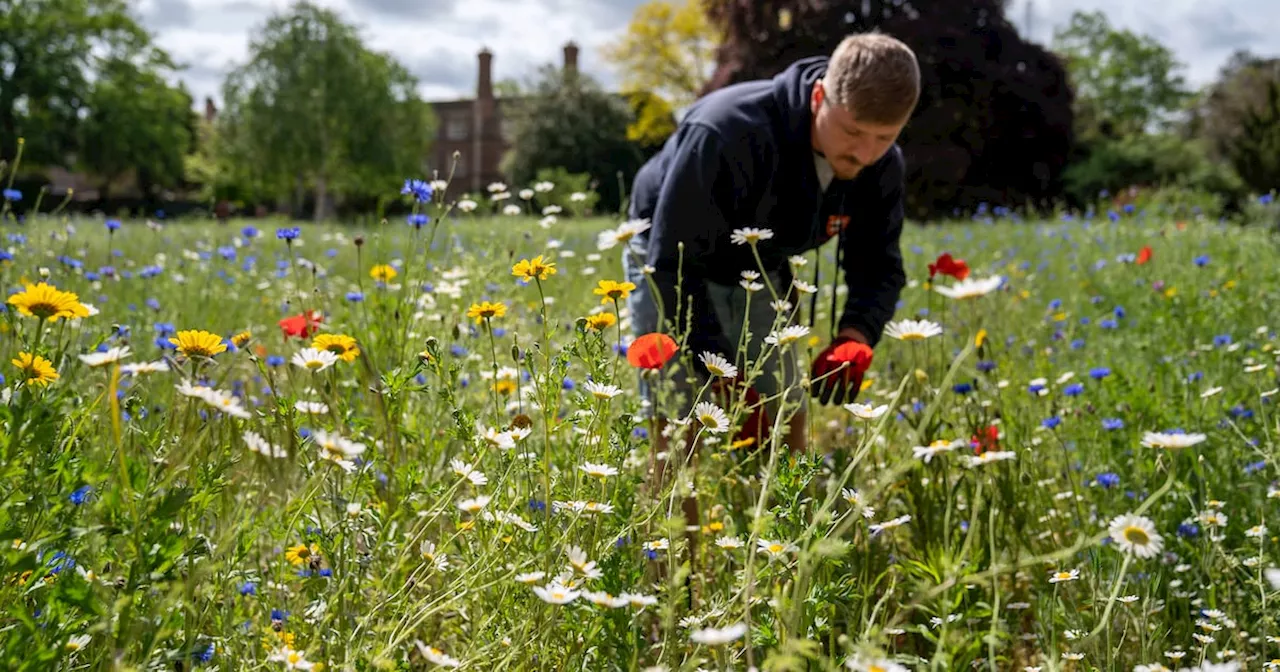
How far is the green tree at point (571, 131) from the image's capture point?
108 feet

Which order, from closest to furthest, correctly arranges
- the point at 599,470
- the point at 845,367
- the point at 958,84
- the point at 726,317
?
the point at 599,470 → the point at 845,367 → the point at 726,317 → the point at 958,84

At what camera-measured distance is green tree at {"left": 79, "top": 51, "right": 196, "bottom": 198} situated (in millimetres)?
30438

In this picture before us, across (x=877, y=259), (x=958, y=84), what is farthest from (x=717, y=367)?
(x=958, y=84)

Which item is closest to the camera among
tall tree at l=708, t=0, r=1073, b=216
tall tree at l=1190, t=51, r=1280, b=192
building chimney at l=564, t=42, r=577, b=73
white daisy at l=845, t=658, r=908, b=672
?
white daisy at l=845, t=658, r=908, b=672

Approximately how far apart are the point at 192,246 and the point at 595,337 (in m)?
6.75

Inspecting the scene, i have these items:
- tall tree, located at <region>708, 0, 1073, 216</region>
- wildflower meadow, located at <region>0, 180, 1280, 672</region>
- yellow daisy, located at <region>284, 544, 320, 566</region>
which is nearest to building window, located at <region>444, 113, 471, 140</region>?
tall tree, located at <region>708, 0, 1073, 216</region>

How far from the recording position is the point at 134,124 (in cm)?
3080

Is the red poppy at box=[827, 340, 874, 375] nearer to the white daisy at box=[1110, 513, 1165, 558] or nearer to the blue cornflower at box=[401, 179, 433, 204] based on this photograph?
the white daisy at box=[1110, 513, 1165, 558]

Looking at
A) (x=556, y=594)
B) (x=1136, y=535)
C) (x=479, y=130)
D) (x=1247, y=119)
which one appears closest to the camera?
(x=1136, y=535)

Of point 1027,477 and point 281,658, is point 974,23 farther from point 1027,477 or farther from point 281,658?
point 281,658

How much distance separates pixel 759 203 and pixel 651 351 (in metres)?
1.02

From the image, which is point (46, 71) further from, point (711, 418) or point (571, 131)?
point (711, 418)

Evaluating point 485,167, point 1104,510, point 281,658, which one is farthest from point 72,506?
point 485,167

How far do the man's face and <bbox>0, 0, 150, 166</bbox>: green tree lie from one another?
31779mm
